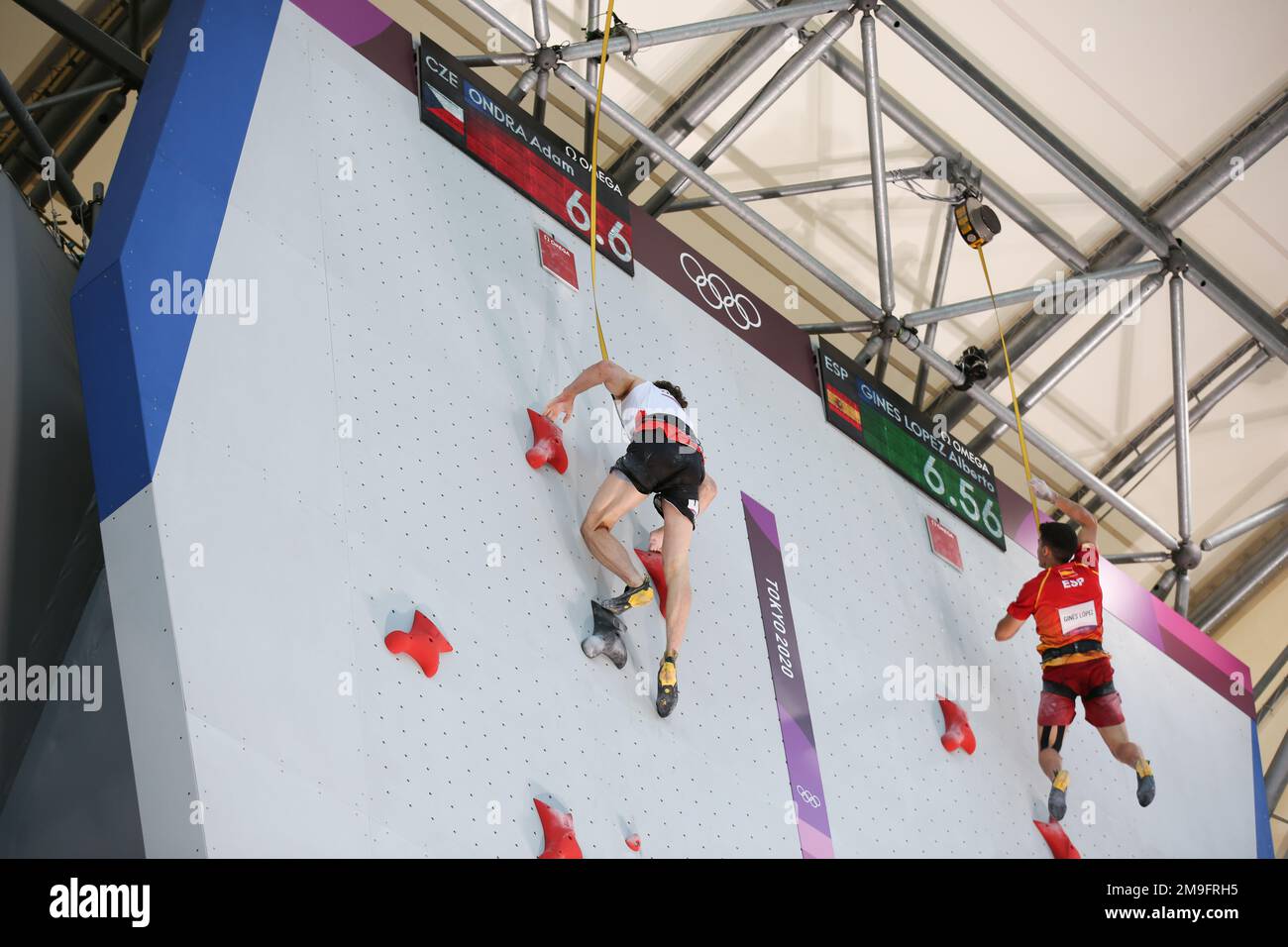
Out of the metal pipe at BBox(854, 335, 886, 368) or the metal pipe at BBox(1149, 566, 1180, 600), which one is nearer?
the metal pipe at BBox(854, 335, 886, 368)

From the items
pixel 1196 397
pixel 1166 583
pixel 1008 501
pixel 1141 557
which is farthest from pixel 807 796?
pixel 1196 397

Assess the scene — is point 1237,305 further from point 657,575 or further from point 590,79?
point 657,575

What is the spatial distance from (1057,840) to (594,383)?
2.78 m

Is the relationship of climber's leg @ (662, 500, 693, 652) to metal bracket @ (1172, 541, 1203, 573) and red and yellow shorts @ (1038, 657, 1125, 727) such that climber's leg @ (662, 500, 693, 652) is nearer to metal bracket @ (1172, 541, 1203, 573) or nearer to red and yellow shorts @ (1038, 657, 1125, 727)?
red and yellow shorts @ (1038, 657, 1125, 727)

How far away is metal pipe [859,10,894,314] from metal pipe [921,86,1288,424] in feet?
5.75

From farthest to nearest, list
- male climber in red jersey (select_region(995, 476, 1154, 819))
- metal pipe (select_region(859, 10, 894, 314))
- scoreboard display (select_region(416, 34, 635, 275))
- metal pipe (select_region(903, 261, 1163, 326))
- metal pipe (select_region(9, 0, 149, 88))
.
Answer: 1. metal pipe (select_region(903, 261, 1163, 326))
2. metal pipe (select_region(859, 10, 894, 314))
3. male climber in red jersey (select_region(995, 476, 1154, 819))
4. metal pipe (select_region(9, 0, 149, 88))
5. scoreboard display (select_region(416, 34, 635, 275))

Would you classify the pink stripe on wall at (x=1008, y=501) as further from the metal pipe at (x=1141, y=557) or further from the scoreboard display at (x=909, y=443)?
the metal pipe at (x=1141, y=557)

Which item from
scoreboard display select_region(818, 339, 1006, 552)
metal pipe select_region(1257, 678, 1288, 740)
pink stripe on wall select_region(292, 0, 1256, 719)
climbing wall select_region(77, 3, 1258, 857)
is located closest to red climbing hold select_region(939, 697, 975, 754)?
climbing wall select_region(77, 3, 1258, 857)

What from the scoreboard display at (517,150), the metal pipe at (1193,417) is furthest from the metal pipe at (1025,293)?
the scoreboard display at (517,150)

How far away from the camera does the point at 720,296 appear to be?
19.4ft

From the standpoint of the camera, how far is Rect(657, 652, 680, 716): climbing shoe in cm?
433

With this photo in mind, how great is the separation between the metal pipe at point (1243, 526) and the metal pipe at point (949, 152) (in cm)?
187

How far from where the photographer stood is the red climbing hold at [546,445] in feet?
14.8
